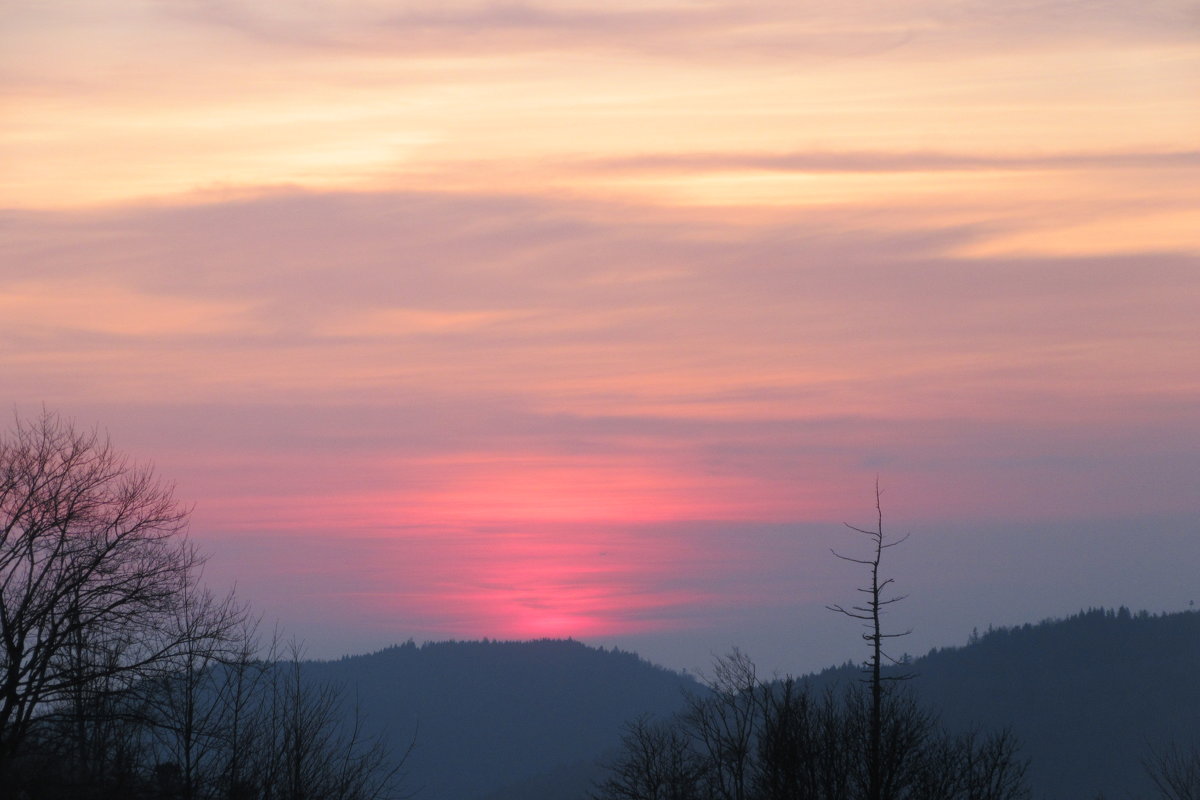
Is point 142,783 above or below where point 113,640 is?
below

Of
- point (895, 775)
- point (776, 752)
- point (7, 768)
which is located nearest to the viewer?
point (7, 768)

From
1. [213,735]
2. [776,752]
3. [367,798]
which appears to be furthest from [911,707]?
[213,735]

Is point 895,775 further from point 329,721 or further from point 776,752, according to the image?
point 329,721

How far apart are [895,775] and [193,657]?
1951 cm

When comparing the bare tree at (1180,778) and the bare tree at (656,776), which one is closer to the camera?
the bare tree at (1180,778)

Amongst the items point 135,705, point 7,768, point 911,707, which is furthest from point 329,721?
point 911,707

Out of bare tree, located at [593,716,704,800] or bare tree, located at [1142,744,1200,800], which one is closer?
bare tree, located at [1142,744,1200,800]

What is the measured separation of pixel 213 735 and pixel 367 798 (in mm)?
3893

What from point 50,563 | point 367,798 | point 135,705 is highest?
point 50,563

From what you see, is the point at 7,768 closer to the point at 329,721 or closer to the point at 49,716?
the point at 49,716

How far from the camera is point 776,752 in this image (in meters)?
41.4

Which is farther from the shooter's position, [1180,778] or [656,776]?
[656,776]

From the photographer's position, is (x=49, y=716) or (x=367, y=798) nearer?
(x=49, y=716)

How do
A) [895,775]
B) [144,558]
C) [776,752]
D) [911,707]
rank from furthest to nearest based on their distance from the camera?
1. [911,707]
2. [776,752]
3. [895,775]
4. [144,558]
